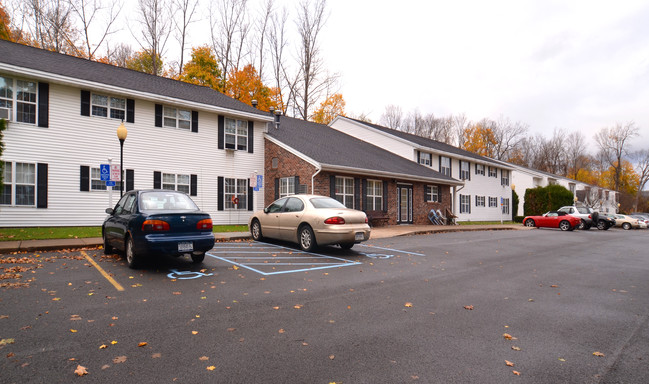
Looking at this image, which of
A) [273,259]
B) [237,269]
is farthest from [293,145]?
[237,269]

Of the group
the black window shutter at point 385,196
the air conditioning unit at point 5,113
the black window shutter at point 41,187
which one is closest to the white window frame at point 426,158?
the black window shutter at point 385,196

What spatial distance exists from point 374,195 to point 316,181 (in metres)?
4.50

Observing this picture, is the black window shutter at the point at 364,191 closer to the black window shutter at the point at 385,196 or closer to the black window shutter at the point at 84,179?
the black window shutter at the point at 385,196

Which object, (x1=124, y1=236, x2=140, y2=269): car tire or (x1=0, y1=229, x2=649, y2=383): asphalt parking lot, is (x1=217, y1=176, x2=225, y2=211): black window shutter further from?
(x1=124, y1=236, x2=140, y2=269): car tire

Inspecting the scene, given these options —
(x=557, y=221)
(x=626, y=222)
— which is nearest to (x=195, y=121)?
(x=557, y=221)

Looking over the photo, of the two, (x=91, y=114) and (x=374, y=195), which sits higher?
(x=91, y=114)

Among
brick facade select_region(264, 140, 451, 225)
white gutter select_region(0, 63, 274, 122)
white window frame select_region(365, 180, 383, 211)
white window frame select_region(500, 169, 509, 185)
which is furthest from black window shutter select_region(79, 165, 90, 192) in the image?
white window frame select_region(500, 169, 509, 185)

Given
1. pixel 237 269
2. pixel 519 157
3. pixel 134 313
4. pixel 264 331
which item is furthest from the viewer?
pixel 519 157

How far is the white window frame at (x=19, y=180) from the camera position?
549 inches

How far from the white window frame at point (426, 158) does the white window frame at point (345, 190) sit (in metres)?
11.4

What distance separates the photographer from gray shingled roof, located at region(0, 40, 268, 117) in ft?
48.9

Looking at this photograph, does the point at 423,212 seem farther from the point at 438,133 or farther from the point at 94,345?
the point at 438,133

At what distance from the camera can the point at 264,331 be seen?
4.27m

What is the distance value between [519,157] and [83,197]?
65248 millimetres
